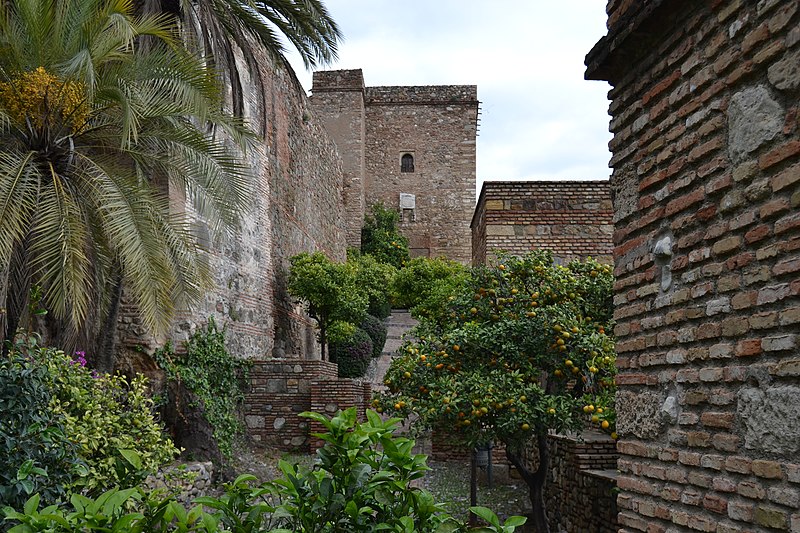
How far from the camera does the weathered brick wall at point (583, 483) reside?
677 cm

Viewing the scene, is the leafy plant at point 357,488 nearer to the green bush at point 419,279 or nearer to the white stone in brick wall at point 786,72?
the white stone in brick wall at point 786,72

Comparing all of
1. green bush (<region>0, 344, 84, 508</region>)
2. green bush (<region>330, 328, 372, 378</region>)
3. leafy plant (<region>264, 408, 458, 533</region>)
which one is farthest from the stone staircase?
leafy plant (<region>264, 408, 458, 533</region>)

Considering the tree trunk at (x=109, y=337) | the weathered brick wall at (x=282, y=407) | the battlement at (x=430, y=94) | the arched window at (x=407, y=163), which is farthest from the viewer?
the battlement at (x=430, y=94)

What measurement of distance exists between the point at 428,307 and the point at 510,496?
8.59 metres

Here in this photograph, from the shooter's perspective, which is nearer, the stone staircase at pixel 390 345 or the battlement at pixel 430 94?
the stone staircase at pixel 390 345

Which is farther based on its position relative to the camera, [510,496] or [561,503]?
[510,496]

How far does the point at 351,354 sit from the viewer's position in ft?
55.3

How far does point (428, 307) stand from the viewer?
18.3m

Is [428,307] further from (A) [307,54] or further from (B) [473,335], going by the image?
(B) [473,335]

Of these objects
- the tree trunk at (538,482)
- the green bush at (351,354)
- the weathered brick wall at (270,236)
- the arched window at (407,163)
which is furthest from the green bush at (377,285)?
the tree trunk at (538,482)

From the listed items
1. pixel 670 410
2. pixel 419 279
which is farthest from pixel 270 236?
pixel 670 410

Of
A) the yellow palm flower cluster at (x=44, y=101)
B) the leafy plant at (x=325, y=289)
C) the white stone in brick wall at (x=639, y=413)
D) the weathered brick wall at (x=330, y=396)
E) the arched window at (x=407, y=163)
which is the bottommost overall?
the weathered brick wall at (x=330, y=396)

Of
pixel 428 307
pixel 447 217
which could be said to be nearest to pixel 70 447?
pixel 428 307

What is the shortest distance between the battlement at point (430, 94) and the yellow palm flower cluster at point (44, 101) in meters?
24.3
